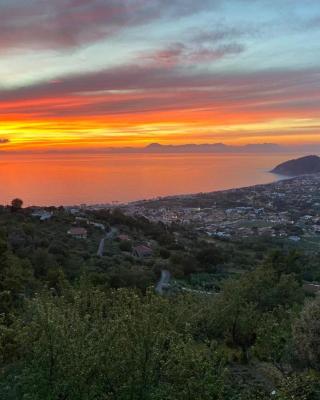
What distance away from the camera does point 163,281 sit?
28891 mm

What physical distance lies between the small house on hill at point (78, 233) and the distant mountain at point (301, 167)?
11745cm

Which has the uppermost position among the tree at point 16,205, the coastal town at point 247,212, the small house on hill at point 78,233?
the tree at point 16,205

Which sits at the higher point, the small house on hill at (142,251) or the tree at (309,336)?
the tree at (309,336)

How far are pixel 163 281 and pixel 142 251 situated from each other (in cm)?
770

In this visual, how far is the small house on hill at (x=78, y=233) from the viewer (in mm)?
37034

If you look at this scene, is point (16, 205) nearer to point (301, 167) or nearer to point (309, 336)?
point (309, 336)

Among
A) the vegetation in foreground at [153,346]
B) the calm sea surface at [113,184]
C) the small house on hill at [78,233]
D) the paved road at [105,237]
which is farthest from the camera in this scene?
the calm sea surface at [113,184]

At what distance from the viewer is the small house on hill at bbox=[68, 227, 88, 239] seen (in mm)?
37034

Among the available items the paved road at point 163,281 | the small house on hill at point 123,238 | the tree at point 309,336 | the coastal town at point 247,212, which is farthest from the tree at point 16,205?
the tree at point 309,336

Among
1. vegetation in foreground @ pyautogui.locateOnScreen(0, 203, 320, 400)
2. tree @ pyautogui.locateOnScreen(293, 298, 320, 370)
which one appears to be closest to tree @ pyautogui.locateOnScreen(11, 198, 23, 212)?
vegetation in foreground @ pyautogui.locateOnScreen(0, 203, 320, 400)

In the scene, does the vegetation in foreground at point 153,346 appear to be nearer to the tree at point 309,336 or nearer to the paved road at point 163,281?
the tree at point 309,336

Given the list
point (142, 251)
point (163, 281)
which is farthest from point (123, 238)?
point (163, 281)

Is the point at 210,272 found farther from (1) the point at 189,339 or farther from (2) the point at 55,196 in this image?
(2) the point at 55,196

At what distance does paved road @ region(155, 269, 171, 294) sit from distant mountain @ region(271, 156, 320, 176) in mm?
121592
